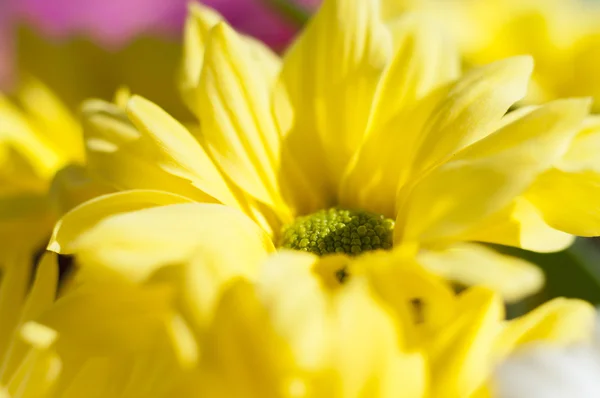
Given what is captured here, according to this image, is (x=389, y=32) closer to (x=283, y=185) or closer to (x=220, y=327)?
(x=283, y=185)

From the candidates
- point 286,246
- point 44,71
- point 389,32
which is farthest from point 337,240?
point 44,71

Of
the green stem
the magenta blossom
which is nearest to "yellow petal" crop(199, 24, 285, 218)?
the green stem

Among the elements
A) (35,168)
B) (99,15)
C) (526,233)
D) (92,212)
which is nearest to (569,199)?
(526,233)

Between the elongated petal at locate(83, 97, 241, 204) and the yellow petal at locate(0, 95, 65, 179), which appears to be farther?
the yellow petal at locate(0, 95, 65, 179)

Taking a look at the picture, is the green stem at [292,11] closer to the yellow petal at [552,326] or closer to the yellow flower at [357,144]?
the yellow flower at [357,144]

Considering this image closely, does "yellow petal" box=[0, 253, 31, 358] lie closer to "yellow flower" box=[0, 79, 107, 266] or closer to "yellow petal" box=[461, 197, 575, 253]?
"yellow flower" box=[0, 79, 107, 266]

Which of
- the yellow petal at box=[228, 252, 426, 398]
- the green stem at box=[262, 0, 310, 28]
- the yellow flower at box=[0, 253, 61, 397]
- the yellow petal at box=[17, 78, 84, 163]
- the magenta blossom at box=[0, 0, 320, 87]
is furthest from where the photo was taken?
the magenta blossom at box=[0, 0, 320, 87]

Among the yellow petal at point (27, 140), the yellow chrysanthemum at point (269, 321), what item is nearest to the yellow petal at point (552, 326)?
the yellow chrysanthemum at point (269, 321)

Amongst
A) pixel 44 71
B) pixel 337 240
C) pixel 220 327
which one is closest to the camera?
pixel 220 327
